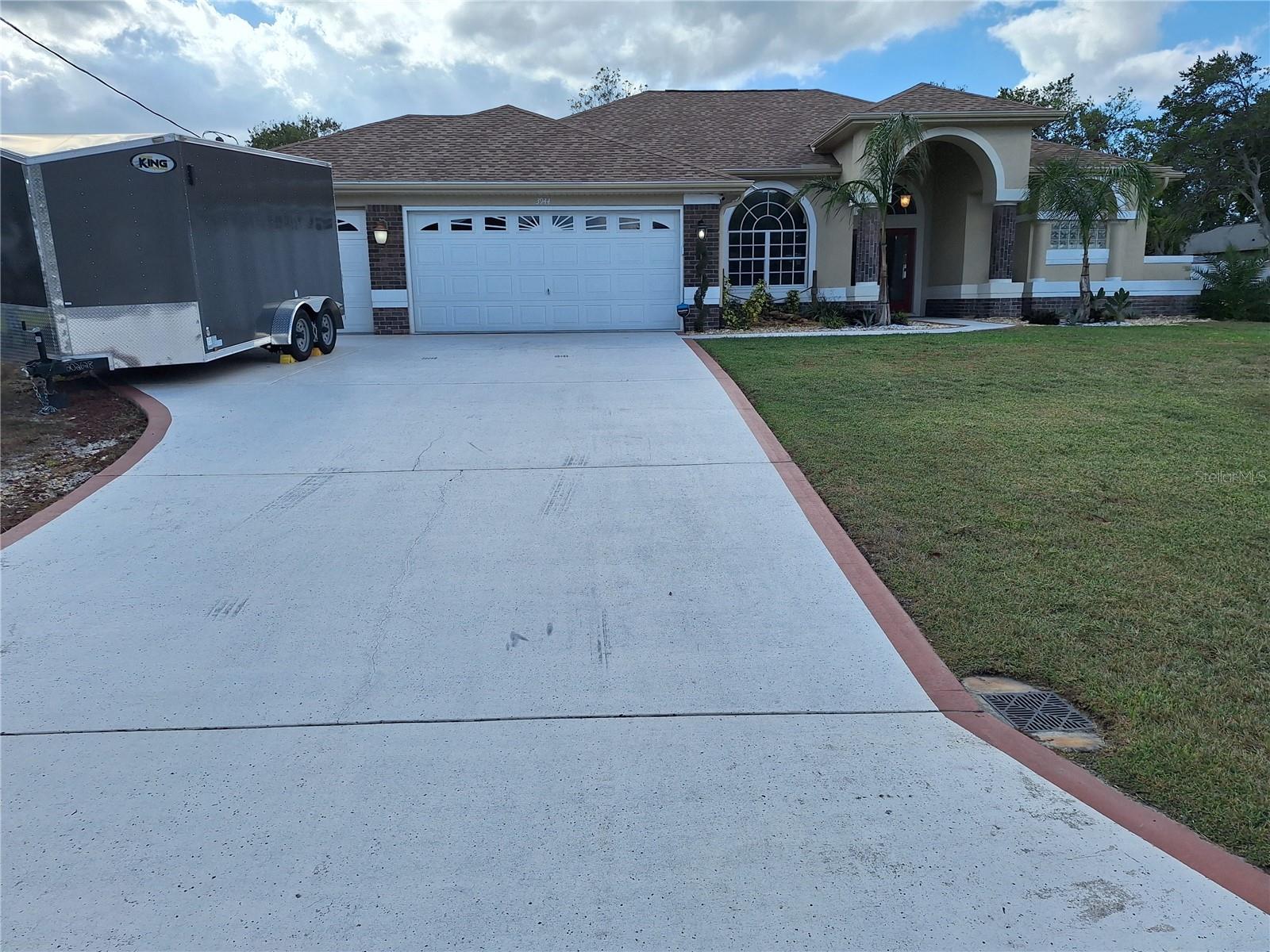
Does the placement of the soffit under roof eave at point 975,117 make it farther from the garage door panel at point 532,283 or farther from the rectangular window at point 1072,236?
the garage door panel at point 532,283

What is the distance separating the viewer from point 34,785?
3.14 metres

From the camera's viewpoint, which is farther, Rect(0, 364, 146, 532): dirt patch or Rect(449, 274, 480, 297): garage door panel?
Rect(449, 274, 480, 297): garage door panel

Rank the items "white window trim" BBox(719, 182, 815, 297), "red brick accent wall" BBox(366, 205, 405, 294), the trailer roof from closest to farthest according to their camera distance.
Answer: the trailer roof, "red brick accent wall" BBox(366, 205, 405, 294), "white window trim" BBox(719, 182, 815, 297)

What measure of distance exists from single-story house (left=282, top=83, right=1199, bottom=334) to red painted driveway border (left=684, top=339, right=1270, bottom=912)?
1195 centimetres

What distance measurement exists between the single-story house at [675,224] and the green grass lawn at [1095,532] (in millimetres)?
6693

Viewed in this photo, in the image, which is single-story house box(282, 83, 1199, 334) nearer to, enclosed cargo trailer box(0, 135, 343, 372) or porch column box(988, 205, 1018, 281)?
porch column box(988, 205, 1018, 281)

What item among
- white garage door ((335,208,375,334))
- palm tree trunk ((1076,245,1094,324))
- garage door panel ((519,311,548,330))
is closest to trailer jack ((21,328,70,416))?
white garage door ((335,208,375,334))

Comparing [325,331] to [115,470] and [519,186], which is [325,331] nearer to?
[519,186]

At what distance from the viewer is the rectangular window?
781 inches

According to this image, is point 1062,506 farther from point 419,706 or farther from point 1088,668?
point 419,706

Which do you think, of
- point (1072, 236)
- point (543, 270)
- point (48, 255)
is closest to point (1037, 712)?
point (48, 255)

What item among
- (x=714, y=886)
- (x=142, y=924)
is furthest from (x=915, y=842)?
A: (x=142, y=924)

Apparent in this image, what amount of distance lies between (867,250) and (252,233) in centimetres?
1289

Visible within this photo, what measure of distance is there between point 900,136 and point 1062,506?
12.4 meters
